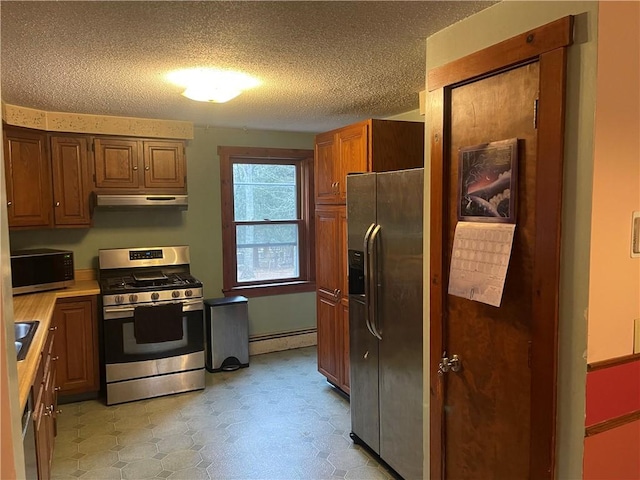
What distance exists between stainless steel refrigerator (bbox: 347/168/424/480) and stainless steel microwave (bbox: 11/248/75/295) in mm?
2328

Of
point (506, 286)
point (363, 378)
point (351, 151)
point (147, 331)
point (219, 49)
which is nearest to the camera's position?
point (506, 286)

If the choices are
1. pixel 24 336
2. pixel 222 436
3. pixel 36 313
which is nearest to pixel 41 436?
pixel 24 336

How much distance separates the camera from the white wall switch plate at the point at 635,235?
1576 millimetres

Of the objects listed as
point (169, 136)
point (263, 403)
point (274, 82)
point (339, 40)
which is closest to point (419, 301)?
point (339, 40)

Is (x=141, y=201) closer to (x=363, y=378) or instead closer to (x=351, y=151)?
(x=351, y=151)

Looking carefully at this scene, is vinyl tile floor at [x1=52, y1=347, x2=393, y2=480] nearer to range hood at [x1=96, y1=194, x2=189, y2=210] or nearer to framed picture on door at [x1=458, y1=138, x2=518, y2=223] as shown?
range hood at [x1=96, y1=194, x2=189, y2=210]

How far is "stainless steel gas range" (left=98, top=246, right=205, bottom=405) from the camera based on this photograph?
12.4 ft

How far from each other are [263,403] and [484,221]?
2.61 meters

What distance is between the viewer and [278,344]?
201 inches

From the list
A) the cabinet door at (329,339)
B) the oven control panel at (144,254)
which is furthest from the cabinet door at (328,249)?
the oven control panel at (144,254)

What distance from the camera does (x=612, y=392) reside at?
158cm

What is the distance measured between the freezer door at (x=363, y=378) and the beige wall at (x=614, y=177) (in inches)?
57.6

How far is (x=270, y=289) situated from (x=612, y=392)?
378cm

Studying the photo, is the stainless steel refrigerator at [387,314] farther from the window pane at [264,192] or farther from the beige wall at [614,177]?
the window pane at [264,192]
